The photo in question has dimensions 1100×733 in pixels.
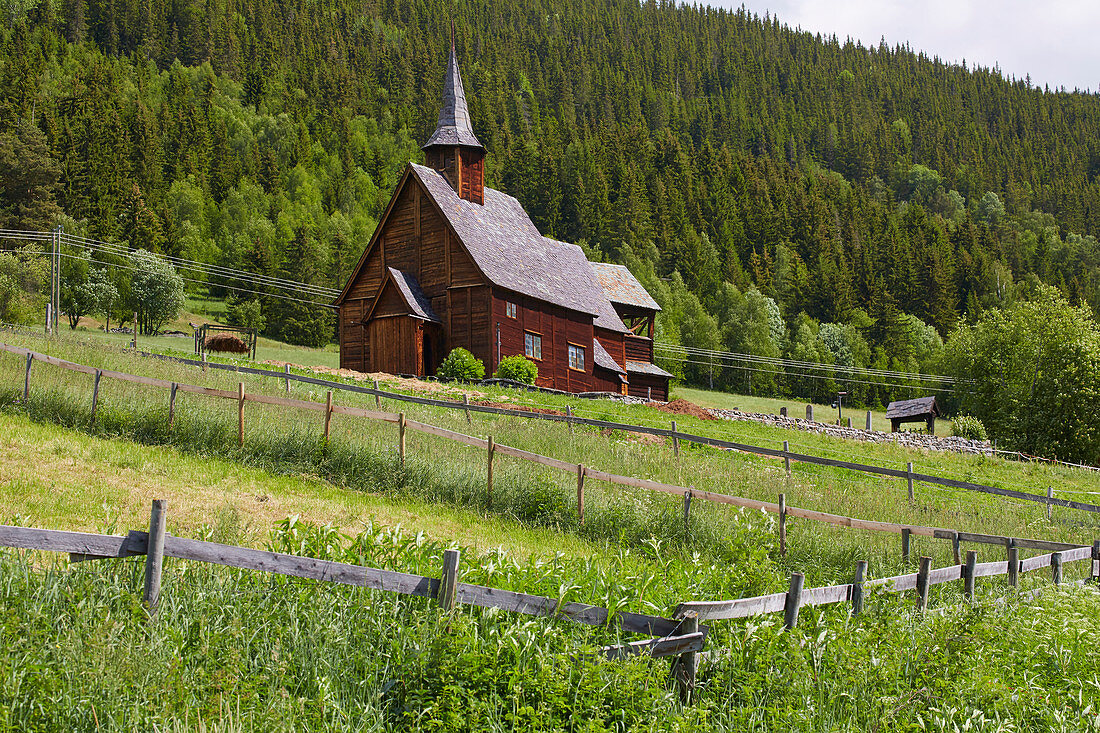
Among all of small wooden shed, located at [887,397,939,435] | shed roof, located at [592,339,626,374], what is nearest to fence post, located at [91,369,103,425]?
shed roof, located at [592,339,626,374]

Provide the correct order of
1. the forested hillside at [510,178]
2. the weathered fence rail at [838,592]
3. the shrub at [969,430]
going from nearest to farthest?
the weathered fence rail at [838,592]
the shrub at [969,430]
the forested hillside at [510,178]

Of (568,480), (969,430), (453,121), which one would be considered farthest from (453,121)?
(969,430)

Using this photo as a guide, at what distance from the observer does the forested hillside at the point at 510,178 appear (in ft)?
332

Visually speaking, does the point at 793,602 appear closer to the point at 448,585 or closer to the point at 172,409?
the point at 448,585

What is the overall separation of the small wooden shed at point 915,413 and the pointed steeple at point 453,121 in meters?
36.2

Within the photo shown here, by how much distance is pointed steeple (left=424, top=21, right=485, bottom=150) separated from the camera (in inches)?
1665

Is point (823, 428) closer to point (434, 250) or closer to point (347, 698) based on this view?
point (434, 250)

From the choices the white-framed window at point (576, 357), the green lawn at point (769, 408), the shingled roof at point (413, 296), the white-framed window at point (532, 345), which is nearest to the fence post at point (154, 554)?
the shingled roof at point (413, 296)

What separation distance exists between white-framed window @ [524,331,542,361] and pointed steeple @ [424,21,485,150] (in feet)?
33.2

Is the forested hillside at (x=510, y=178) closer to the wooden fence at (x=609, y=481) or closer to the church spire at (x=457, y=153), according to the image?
the church spire at (x=457, y=153)

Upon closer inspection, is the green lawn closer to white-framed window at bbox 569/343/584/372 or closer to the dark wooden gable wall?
white-framed window at bbox 569/343/584/372

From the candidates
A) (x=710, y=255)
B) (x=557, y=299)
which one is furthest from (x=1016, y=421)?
(x=710, y=255)

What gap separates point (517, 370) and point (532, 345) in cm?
426

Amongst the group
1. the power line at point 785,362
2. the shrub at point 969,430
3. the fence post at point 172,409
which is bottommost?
the shrub at point 969,430
